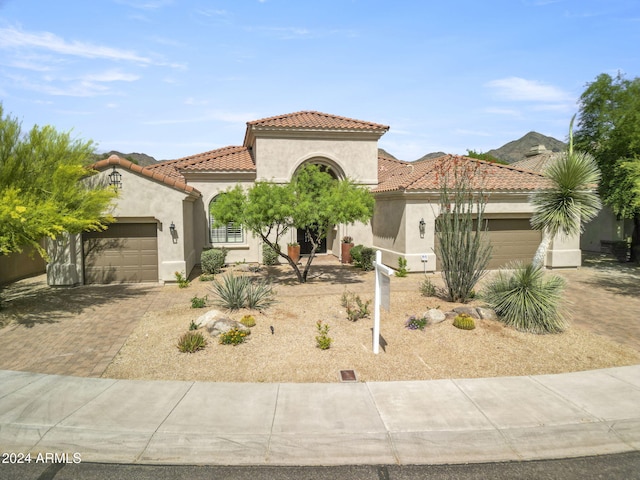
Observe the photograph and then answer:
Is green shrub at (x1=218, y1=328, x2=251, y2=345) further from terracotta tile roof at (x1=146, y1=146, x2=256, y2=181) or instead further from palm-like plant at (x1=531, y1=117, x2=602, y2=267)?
terracotta tile roof at (x1=146, y1=146, x2=256, y2=181)

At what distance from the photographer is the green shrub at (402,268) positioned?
725 inches

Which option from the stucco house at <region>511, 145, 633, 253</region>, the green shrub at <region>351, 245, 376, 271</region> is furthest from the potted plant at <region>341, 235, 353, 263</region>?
the stucco house at <region>511, 145, 633, 253</region>

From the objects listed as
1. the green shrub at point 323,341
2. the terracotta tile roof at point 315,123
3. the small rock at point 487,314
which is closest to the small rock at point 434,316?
the small rock at point 487,314

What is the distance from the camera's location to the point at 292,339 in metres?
9.51

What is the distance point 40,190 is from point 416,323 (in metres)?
12.2

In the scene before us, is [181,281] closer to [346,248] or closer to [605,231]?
[346,248]

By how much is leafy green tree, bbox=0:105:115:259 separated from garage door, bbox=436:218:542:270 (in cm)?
1568

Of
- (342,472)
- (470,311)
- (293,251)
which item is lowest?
(342,472)

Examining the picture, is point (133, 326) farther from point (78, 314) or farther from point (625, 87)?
point (625, 87)

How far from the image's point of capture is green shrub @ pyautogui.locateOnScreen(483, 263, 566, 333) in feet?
33.1

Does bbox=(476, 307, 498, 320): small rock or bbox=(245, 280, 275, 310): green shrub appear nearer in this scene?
bbox=(476, 307, 498, 320): small rock

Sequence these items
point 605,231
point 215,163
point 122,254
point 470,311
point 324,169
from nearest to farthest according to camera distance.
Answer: point 470,311 → point 122,254 → point 215,163 → point 324,169 → point 605,231

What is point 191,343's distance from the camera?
344 inches

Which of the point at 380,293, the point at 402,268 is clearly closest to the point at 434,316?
the point at 380,293
